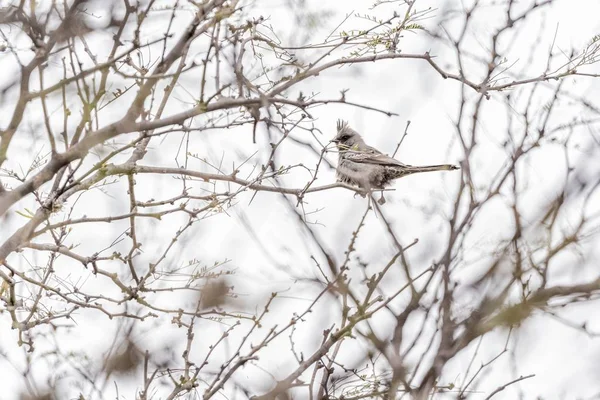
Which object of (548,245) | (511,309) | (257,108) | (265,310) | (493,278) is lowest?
(511,309)

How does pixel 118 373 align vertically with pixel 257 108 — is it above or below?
below

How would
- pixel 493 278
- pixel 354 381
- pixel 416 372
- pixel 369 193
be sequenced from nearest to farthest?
pixel 493 278 → pixel 416 372 → pixel 369 193 → pixel 354 381

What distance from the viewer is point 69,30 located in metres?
4.06

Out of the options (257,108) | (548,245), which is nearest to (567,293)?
(548,245)

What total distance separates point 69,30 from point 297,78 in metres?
1.26

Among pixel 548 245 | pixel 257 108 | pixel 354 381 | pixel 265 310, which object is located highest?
pixel 257 108

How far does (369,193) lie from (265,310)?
163 cm

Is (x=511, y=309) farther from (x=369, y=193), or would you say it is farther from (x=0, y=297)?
(x=0, y=297)

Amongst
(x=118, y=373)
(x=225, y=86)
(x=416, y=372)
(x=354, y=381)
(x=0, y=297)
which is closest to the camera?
(x=416, y=372)

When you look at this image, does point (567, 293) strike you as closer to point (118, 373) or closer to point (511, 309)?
point (511, 309)

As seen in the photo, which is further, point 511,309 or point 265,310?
point 265,310

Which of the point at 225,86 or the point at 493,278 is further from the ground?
the point at 225,86

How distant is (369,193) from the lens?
11.4ft

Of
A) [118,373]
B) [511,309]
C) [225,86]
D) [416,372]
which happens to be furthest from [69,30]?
[511,309]
